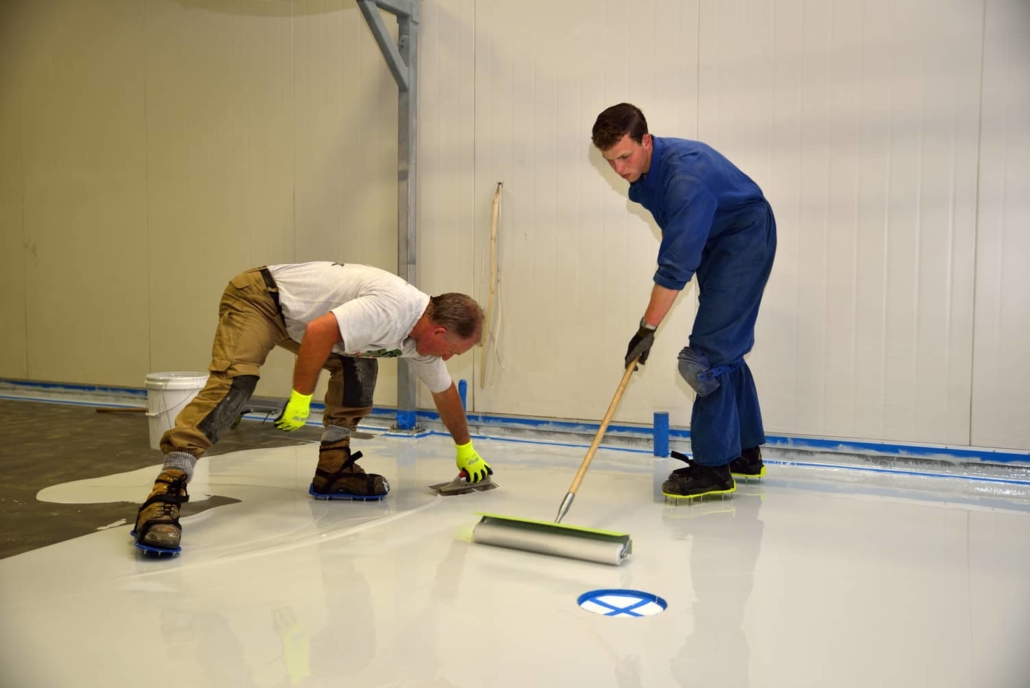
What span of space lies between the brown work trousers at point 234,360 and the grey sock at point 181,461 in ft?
0.05

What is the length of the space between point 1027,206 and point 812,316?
0.96m

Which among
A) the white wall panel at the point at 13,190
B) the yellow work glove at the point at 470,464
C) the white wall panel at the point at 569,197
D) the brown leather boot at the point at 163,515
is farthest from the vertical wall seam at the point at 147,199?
the brown leather boot at the point at 163,515

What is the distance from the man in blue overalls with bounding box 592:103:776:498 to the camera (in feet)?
9.18

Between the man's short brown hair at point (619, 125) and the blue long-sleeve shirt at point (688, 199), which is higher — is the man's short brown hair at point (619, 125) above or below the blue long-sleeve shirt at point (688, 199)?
above

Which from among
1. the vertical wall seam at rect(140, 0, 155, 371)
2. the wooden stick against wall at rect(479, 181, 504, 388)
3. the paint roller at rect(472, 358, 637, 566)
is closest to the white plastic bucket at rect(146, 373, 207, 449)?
the wooden stick against wall at rect(479, 181, 504, 388)

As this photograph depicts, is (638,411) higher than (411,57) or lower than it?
lower

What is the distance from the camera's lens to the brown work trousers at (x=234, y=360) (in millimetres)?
2443

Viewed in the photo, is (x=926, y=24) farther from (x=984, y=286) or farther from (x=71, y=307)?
(x=71, y=307)

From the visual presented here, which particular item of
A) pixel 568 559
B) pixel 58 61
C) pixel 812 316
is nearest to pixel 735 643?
pixel 568 559

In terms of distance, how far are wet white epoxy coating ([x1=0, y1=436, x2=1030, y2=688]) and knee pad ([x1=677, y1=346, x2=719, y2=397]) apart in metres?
0.44

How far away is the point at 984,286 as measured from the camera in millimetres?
3441

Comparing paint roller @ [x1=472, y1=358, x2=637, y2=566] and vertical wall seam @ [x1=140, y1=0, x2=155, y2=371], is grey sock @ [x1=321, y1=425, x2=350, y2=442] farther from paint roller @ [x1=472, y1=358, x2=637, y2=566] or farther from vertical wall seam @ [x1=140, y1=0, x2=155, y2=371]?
vertical wall seam @ [x1=140, y1=0, x2=155, y2=371]

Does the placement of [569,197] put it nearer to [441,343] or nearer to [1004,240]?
[441,343]

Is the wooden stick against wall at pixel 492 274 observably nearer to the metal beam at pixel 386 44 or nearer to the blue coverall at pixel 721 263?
the metal beam at pixel 386 44
